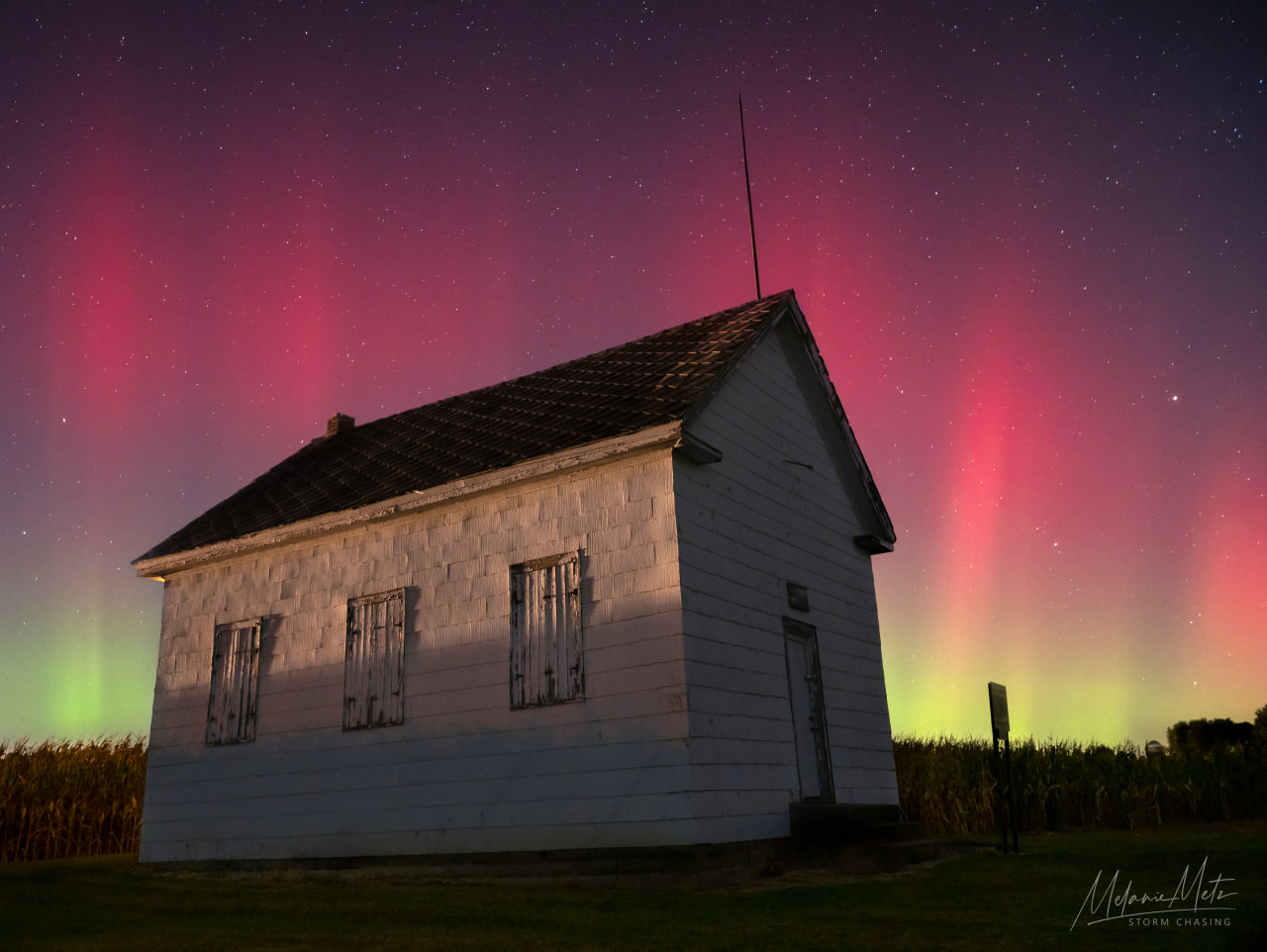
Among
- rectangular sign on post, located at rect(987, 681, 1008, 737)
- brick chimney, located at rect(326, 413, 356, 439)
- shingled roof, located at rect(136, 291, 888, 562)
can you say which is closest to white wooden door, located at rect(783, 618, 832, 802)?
rectangular sign on post, located at rect(987, 681, 1008, 737)

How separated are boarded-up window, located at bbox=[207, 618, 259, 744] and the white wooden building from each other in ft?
0.15

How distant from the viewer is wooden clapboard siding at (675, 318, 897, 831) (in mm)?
11312

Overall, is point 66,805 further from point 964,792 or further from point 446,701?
point 964,792

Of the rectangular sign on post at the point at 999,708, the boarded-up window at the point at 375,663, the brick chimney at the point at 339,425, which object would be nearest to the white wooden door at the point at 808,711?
the rectangular sign on post at the point at 999,708

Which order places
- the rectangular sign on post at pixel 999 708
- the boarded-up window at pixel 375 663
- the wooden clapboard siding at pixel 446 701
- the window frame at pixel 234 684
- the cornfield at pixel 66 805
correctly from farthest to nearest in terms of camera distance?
1. the cornfield at pixel 66 805
2. the window frame at pixel 234 684
3. the rectangular sign on post at pixel 999 708
4. the boarded-up window at pixel 375 663
5. the wooden clapboard siding at pixel 446 701

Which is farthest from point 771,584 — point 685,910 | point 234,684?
point 234,684

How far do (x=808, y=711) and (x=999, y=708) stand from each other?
2.89m

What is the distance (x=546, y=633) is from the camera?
39.3ft

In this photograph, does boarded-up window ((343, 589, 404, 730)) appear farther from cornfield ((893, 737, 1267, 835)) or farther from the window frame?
cornfield ((893, 737, 1267, 835))

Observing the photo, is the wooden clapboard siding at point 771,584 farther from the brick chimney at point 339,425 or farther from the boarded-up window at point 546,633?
the brick chimney at point 339,425

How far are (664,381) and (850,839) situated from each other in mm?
6064

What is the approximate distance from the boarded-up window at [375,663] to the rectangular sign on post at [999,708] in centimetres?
797

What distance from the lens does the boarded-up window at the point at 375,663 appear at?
13297 mm

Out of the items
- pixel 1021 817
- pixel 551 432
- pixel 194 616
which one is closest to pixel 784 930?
pixel 551 432
